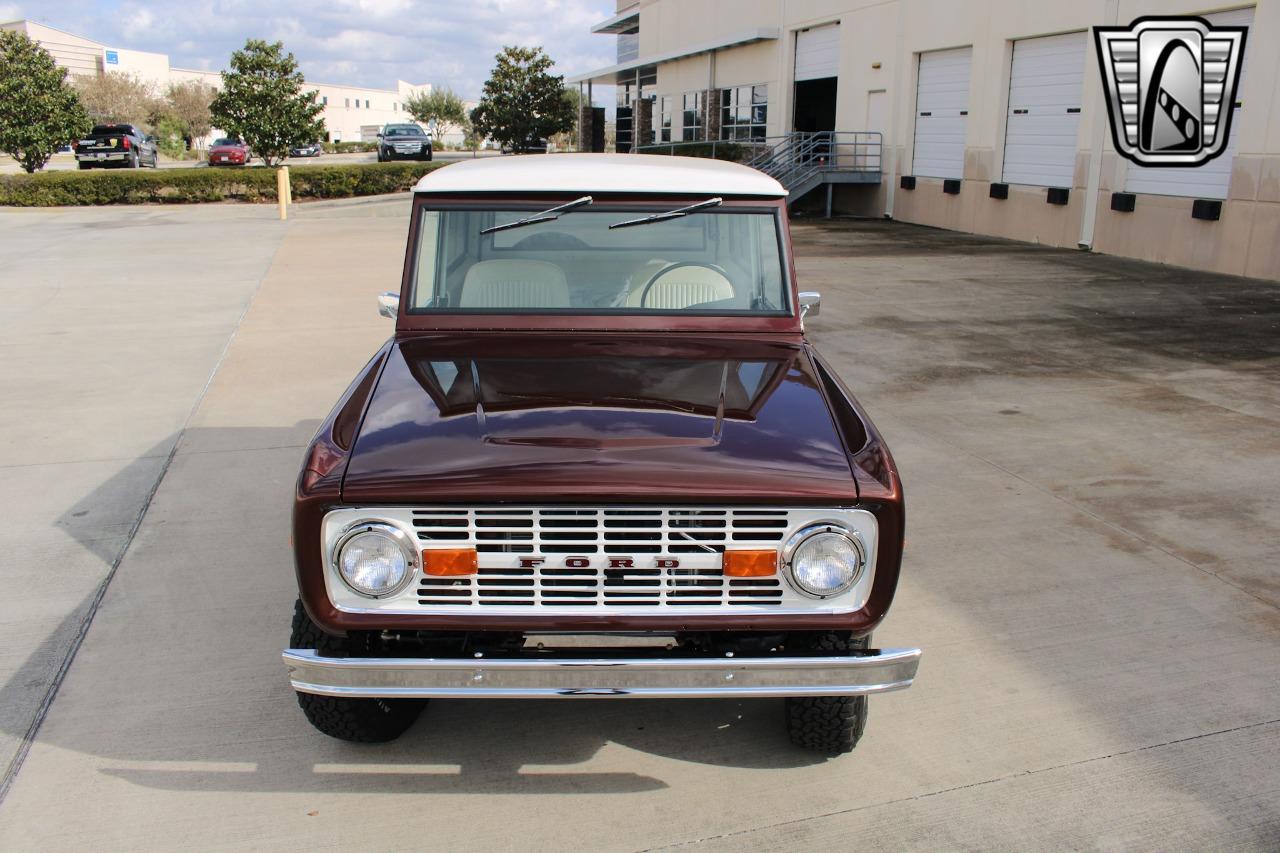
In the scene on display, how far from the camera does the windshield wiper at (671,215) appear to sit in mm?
4109

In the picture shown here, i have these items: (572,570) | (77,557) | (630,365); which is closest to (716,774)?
(572,570)

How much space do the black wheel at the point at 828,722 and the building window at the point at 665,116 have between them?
35760mm

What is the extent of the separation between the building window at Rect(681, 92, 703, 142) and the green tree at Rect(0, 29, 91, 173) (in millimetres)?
17980

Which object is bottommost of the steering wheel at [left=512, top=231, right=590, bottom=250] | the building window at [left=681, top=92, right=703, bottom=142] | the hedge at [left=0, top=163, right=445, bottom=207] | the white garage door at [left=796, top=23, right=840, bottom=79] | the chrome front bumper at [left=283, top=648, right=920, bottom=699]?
the chrome front bumper at [left=283, top=648, right=920, bottom=699]

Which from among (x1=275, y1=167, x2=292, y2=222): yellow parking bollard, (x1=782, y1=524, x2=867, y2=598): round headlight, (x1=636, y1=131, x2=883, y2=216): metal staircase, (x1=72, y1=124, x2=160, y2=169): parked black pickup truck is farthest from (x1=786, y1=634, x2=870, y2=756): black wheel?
(x1=72, y1=124, x2=160, y2=169): parked black pickup truck

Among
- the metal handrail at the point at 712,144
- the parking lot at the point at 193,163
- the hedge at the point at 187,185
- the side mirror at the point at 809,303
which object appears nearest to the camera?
the side mirror at the point at 809,303

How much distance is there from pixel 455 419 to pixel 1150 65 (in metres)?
16.8

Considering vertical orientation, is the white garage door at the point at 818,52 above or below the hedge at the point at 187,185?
above

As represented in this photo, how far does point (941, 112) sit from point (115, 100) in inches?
2298

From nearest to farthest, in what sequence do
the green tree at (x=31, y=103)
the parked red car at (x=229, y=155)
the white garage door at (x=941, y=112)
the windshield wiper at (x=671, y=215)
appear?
the windshield wiper at (x=671, y=215) < the white garage door at (x=941, y=112) < the green tree at (x=31, y=103) < the parked red car at (x=229, y=155)

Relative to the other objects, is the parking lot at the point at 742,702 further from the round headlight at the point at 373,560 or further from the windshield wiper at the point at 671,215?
the windshield wiper at the point at 671,215

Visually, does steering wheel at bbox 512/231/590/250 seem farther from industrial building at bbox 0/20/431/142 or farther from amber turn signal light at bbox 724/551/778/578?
industrial building at bbox 0/20/431/142

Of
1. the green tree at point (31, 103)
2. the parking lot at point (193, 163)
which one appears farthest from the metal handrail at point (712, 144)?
the green tree at point (31, 103)

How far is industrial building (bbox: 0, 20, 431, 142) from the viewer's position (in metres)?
89.4
